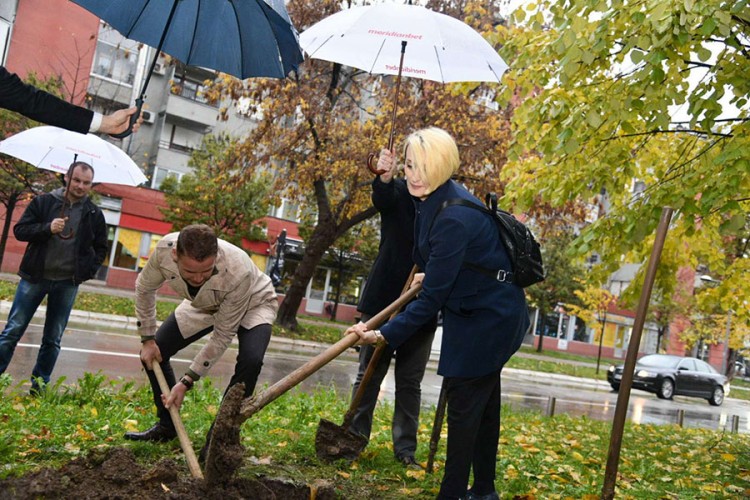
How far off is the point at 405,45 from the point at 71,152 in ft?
11.3

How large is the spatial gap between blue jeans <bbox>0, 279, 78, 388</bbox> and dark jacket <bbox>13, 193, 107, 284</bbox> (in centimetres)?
10

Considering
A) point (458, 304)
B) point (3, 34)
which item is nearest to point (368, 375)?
point (458, 304)

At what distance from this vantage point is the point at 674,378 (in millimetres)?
22656

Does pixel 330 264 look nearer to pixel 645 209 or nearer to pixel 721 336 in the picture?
pixel 721 336

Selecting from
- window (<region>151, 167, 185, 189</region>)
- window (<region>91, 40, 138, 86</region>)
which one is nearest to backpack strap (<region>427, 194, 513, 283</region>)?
window (<region>91, 40, 138, 86</region>)

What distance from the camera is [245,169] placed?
17.5 meters

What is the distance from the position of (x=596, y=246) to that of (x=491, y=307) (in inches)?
147

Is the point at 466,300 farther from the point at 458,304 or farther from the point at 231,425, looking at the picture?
the point at 231,425

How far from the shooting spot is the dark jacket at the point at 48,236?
5816mm

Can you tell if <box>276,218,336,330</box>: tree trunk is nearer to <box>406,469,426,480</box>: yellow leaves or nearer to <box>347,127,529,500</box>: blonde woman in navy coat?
<box>406,469,426,480</box>: yellow leaves

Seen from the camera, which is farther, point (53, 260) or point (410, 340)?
point (53, 260)

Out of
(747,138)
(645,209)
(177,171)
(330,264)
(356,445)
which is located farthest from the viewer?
(177,171)

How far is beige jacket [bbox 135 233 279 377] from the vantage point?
4004 millimetres

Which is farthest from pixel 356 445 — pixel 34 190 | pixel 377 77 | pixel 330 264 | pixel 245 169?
pixel 330 264
